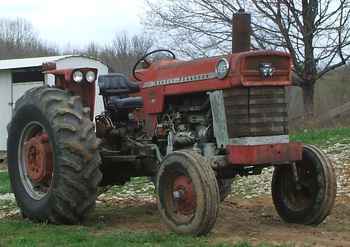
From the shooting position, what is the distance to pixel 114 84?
8.27 m

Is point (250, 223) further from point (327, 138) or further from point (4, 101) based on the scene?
point (4, 101)

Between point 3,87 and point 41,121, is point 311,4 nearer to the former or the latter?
point 3,87

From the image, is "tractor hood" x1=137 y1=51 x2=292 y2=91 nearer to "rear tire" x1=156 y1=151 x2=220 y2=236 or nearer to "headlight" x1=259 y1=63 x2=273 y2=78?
"headlight" x1=259 y1=63 x2=273 y2=78

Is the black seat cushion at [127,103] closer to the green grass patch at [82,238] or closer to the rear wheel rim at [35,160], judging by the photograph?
the rear wheel rim at [35,160]

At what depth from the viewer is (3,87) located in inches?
879

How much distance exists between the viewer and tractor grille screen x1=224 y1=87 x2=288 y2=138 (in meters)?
6.73

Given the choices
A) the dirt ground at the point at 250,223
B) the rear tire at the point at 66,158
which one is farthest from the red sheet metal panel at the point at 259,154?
the rear tire at the point at 66,158

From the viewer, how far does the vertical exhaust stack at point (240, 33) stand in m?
7.35

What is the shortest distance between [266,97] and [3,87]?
16.8 meters

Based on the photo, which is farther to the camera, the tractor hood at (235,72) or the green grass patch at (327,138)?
the green grass patch at (327,138)

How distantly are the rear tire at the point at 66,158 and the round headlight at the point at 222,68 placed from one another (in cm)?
148

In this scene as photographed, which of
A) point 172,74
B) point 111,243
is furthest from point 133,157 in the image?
point 111,243

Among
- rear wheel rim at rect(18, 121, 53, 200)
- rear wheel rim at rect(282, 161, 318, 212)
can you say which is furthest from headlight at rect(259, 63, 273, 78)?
rear wheel rim at rect(18, 121, 53, 200)

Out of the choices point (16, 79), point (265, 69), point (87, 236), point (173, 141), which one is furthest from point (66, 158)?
point (16, 79)
